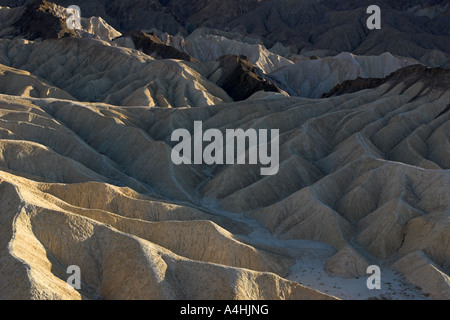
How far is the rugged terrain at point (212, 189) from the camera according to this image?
27.2m

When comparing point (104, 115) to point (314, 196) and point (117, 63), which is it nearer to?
point (314, 196)

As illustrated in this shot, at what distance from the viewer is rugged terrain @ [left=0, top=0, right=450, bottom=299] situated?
27.2 m

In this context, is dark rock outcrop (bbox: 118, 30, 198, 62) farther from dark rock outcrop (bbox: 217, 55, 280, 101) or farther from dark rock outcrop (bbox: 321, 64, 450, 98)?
dark rock outcrop (bbox: 321, 64, 450, 98)

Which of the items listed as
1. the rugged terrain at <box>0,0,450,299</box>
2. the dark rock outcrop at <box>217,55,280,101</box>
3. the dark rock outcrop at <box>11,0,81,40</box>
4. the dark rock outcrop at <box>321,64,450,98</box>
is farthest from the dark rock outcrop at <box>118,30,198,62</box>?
the dark rock outcrop at <box>321,64,450,98</box>

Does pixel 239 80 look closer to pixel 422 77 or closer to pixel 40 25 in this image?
pixel 422 77

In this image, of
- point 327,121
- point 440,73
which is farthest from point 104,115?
point 440,73

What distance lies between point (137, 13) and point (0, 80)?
97004 mm

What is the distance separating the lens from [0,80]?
77.4 metres

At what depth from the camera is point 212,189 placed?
47.6m

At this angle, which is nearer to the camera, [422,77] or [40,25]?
[422,77]

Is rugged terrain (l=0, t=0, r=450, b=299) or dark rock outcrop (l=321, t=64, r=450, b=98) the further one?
dark rock outcrop (l=321, t=64, r=450, b=98)

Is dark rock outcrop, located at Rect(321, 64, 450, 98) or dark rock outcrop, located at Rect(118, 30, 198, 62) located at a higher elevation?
dark rock outcrop, located at Rect(118, 30, 198, 62)

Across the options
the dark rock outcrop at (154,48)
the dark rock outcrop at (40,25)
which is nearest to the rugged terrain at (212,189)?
the dark rock outcrop at (154,48)

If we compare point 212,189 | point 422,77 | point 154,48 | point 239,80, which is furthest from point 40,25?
point 422,77
